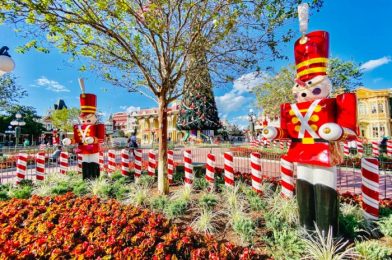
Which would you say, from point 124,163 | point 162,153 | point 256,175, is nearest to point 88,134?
point 124,163

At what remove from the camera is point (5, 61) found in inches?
177

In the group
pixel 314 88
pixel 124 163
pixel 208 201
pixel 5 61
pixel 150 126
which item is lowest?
pixel 208 201

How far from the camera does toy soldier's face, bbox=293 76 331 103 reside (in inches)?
137

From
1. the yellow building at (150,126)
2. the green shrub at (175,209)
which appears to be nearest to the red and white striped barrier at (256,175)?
the green shrub at (175,209)

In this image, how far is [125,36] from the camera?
21.8 ft

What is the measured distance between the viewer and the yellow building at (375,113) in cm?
3953

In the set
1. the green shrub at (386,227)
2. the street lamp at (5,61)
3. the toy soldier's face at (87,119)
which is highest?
the street lamp at (5,61)

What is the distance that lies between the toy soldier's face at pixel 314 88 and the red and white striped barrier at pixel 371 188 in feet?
5.47

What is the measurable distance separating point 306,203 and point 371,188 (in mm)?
1411

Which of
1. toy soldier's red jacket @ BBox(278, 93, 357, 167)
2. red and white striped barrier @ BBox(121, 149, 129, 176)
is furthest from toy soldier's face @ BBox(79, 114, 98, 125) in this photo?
toy soldier's red jacket @ BBox(278, 93, 357, 167)

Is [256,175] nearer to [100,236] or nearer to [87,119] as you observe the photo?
[100,236]

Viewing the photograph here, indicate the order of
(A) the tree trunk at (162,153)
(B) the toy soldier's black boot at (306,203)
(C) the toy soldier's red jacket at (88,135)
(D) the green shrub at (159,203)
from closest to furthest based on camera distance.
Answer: (B) the toy soldier's black boot at (306,203) < (D) the green shrub at (159,203) < (A) the tree trunk at (162,153) < (C) the toy soldier's red jacket at (88,135)

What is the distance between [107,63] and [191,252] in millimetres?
5813

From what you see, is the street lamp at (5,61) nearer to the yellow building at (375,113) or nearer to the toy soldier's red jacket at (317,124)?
the toy soldier's red jacket at (317,124)
